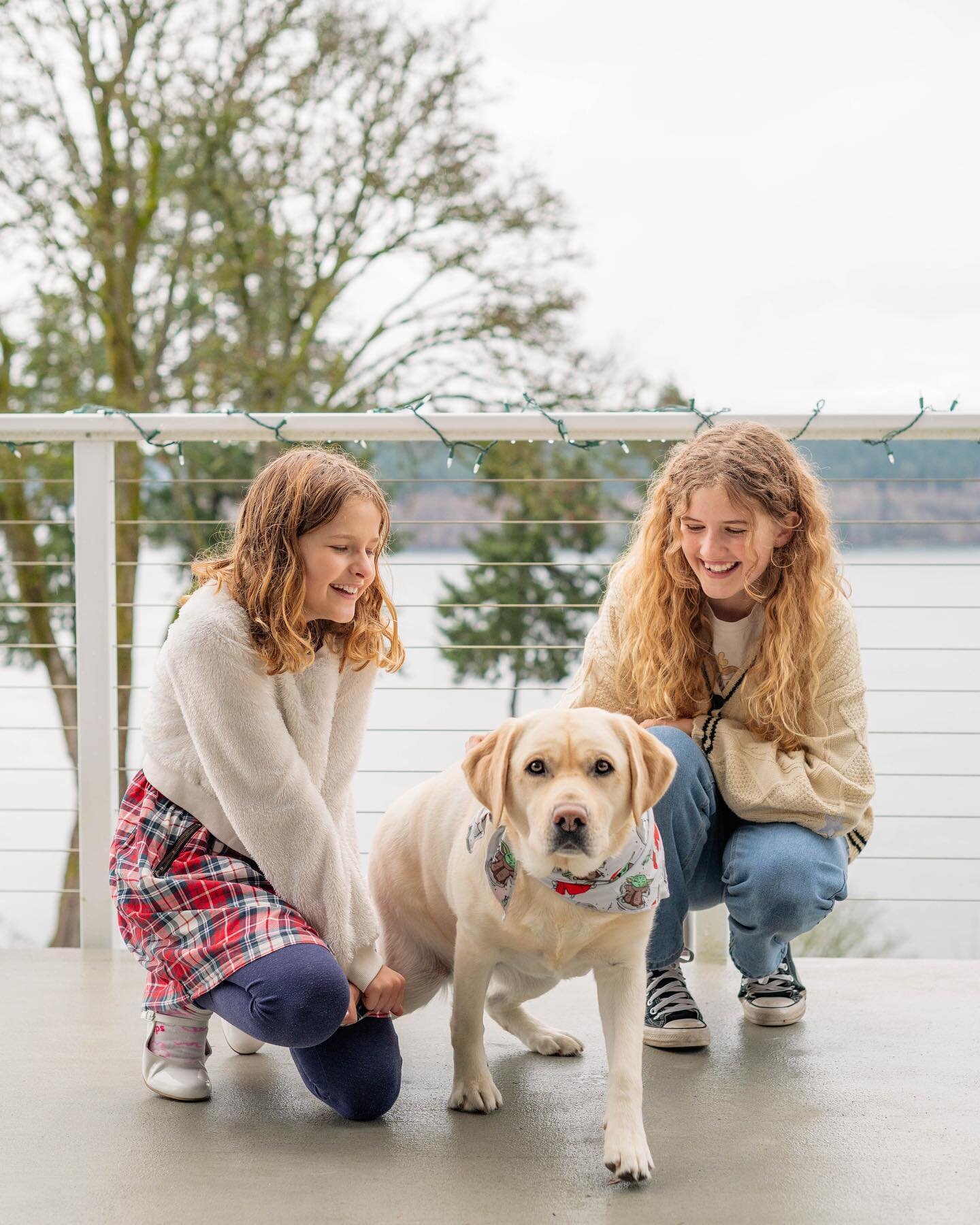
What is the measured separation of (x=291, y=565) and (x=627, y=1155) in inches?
38.0

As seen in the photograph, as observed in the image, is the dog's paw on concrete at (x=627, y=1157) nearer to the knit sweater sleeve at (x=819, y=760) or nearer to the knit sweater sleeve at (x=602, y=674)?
the knit sweater sleeve at (x=819, y=760)

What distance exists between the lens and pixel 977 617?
355 centimetres

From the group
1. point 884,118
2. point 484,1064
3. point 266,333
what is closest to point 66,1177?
point 484,1064

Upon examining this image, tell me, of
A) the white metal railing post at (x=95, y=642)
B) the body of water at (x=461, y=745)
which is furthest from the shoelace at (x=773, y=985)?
the body of water at (x=461, y=745)

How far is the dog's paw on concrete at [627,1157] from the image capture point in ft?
5.23

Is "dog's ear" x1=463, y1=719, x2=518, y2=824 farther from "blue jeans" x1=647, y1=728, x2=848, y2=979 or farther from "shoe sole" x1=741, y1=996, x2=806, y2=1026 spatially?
"shoe sole" x1=741, y1=996, x2=806, y2=1026

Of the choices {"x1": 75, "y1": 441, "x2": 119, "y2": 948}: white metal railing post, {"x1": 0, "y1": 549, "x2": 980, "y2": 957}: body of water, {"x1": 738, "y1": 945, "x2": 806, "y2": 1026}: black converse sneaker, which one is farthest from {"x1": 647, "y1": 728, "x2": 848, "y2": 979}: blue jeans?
{"x1": 0, "y1": 549, "x2": 980, "y2": 957}: body of water

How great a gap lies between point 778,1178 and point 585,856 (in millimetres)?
491

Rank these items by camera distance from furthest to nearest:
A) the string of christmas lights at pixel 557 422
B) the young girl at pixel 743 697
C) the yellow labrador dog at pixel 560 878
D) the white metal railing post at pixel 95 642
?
the white metal railing post at pixel 95 642 → the string of christmas lights at pixel 557 422 → the young girl at pixel 743 697 → the yellow labrador dog at pixel 560 878

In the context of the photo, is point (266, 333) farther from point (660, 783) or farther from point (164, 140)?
point (660, 783)

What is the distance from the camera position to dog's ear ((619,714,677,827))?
1707 millimetres

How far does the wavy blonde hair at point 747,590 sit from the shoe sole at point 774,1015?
0.50m

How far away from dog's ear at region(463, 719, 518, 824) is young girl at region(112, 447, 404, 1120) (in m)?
0.27

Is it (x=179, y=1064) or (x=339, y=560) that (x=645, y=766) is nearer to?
(x=339, y=560)
